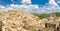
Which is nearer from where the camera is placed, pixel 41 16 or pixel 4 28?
pixel 4 28

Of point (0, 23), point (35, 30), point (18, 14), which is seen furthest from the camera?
point (18, 14)

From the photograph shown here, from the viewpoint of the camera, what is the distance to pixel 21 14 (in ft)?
40.3

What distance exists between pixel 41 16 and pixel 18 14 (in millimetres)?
1726

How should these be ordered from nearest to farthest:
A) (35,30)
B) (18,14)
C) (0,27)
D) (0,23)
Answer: (0,27)
(0,23)
(35,30)
(18,14)

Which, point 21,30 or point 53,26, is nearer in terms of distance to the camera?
point 21,30

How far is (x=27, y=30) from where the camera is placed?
7.55m

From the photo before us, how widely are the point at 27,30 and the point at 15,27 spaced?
57 cm

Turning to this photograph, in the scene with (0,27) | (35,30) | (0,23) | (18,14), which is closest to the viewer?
(0,27)

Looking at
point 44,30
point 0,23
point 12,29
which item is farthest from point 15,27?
point 44,30

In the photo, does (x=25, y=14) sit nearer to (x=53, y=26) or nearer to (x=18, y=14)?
(x=18, y=14)

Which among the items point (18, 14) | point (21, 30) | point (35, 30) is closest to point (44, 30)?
point (35, 30)

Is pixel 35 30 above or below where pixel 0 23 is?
below

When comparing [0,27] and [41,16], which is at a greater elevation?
[0,27]

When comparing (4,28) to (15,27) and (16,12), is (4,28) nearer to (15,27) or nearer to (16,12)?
(15,27)
